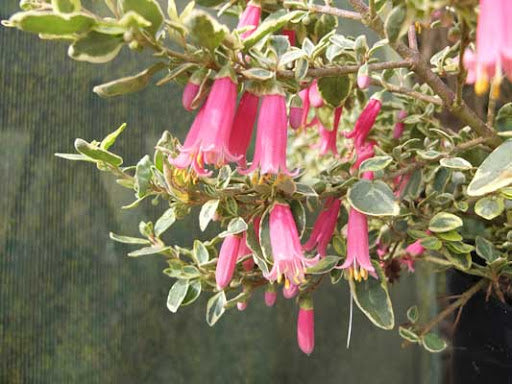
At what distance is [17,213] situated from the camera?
0.70 metres

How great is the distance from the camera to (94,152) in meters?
0.47

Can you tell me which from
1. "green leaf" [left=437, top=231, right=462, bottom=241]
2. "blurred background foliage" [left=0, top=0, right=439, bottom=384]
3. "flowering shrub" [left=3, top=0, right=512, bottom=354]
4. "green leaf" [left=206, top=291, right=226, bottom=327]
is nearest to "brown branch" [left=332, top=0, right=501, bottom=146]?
"flowering shrub" [left=3, top=0, right=512, bottom=354]

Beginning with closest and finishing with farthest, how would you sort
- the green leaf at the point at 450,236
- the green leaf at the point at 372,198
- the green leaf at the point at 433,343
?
the green leaf at the point at 372,198, the green leaf at the point at 450,236, the green leaf at the point at 433,343

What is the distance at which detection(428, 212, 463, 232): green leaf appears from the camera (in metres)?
0.57

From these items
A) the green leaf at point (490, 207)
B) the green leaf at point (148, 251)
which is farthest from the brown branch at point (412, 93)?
the green leaf at point (148, 251)

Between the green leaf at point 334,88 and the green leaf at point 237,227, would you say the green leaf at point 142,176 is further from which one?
the green leaf at point 334,88

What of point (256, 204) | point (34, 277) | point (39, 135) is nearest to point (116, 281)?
point (34, 277)

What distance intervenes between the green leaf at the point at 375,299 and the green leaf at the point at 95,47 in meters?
0.33

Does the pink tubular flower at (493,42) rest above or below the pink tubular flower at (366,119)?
below

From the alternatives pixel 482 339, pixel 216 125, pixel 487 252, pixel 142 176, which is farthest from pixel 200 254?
pixel 482 339

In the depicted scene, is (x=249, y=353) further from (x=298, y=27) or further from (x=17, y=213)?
(x=298, y=27)

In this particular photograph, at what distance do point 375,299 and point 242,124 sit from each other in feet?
0.79

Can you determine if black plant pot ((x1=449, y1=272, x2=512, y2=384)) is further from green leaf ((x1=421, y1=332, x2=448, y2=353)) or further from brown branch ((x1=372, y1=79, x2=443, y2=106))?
brown branch ((x1=372, y1=79, x2=443, y2=106))

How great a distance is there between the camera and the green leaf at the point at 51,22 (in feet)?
0.99
